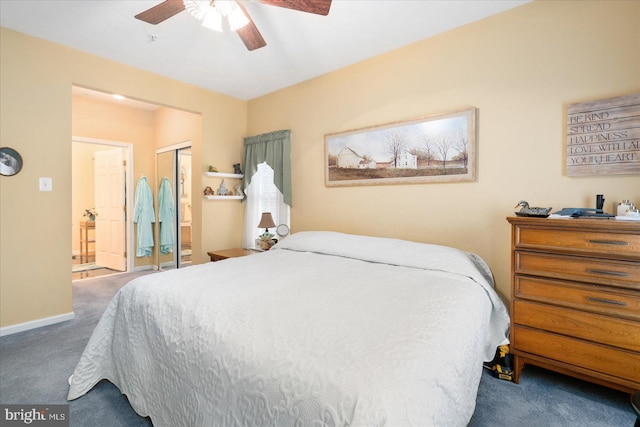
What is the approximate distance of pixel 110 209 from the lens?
5.02 meters

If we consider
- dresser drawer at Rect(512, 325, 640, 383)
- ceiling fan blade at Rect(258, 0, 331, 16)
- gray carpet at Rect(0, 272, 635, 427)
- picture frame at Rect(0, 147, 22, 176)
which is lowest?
gray carpet at Rect(0, 272, 635, 427)

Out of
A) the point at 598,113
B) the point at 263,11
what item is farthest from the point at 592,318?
the point at 263,11

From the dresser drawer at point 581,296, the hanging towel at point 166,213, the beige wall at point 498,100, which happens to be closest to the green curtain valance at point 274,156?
the beige wall at point 498,100

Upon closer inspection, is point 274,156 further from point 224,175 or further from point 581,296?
point 581,296

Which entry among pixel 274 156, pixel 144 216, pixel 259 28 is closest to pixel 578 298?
pixel 259 28

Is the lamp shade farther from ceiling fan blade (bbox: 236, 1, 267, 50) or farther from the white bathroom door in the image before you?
the white bathroom door

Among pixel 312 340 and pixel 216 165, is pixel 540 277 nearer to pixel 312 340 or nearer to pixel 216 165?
pixel 312 340

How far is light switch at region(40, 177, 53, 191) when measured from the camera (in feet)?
9.15

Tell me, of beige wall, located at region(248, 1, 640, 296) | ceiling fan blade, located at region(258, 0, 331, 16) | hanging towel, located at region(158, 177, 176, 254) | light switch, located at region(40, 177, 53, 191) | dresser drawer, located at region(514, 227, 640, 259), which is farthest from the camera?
hanging towel, located at region(158, 177, 176, 254)

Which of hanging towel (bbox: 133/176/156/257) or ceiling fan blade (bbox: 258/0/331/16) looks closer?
ceiling fan blade (bbox: 258/0/331/16)

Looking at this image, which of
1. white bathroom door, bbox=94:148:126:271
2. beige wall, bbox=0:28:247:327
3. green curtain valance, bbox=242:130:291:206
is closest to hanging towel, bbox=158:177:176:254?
white bathroom door, bbox=94:148:126:271

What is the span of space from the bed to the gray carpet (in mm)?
147

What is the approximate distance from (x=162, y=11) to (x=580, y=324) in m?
3.06

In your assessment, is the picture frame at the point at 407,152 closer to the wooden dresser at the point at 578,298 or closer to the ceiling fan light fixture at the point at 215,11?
the wooden dresser at the point at 578,298
